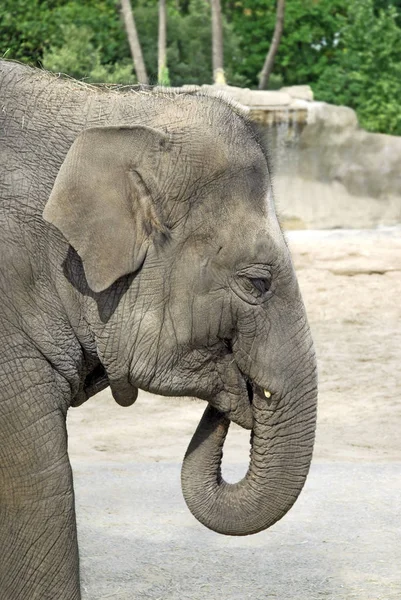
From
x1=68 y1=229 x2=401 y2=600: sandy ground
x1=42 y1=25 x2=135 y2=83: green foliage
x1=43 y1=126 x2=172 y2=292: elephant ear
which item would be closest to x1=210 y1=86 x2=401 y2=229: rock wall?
x1=42 y1=25 x2=135 y2=83: green foliage

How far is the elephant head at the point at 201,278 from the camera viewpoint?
128 inches

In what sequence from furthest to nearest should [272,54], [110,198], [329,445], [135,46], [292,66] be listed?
[292,66] < [272,54] < [135,46] < [329,445] < [110,198]

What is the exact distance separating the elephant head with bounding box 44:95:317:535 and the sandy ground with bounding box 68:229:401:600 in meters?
1.84

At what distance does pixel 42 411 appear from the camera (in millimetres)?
3205

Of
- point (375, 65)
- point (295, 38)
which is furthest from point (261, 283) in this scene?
point (295, 38)

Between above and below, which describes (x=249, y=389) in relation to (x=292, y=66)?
above

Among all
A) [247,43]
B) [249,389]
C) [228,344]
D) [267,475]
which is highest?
[228,344]

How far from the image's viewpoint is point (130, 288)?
3.31 m

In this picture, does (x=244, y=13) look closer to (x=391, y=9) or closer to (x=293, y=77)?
(x=293, y=77)

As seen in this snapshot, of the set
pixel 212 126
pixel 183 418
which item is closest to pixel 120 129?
pixel 212 126

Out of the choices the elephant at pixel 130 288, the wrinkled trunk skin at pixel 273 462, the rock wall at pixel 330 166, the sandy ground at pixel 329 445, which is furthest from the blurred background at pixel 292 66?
the wrinkled trunk skin at pixel 273 462

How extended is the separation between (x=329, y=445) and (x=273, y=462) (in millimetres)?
4939

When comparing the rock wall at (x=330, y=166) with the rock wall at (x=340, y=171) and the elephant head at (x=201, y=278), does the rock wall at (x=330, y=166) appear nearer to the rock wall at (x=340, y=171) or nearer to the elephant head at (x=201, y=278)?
the rock wall at (x=340, y=171)

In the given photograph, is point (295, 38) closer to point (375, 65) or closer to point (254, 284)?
point (375, 65)
